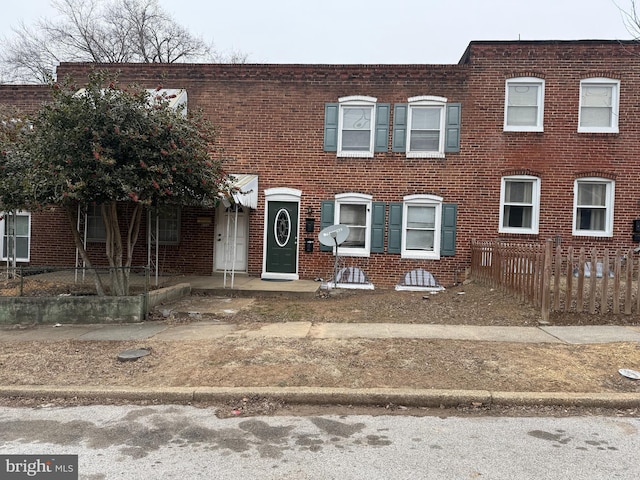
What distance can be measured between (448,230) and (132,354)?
9.22 m

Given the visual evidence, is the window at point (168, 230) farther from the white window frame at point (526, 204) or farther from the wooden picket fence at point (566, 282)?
the white window frame at point (526, 204)

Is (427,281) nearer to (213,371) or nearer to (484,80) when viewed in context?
(484,80)

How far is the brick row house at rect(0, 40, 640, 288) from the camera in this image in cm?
1222

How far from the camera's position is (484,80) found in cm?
1244

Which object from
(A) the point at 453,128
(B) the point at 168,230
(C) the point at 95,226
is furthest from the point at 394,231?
(C) the point at 95,226

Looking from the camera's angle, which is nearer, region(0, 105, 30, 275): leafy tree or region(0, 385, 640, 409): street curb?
region(0, 385, 640, 409): street curb

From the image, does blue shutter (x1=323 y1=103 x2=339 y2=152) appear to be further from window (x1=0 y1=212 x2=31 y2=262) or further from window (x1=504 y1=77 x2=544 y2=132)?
window (x1=0 y1=212 x2=31 y2=262)

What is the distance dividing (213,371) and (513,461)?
3383 mm

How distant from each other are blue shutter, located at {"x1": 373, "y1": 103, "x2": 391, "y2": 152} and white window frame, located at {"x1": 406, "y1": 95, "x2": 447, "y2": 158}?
23.6 inches

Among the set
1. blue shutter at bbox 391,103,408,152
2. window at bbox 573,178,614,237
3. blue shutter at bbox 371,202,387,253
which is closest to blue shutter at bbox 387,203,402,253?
blue shutter at bbox 371,202,387,253

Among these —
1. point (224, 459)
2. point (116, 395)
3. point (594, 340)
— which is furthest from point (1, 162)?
point (594, 340)

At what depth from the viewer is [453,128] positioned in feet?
40.9

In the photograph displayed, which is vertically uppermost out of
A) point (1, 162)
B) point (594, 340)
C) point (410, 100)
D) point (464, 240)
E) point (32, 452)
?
point (410, 100)

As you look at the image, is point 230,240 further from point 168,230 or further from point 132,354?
point 132,354
